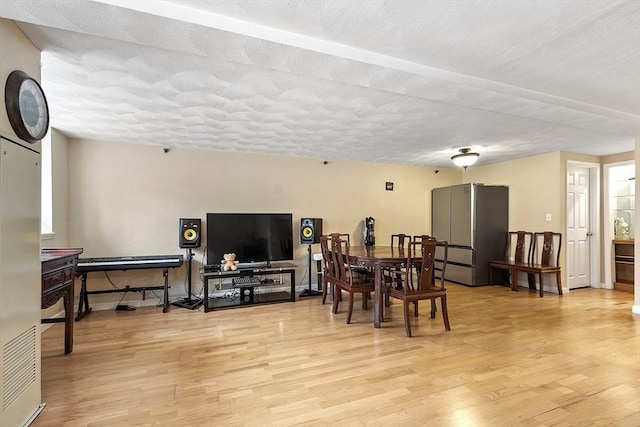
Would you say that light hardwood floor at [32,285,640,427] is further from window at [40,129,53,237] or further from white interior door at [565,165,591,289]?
white interior door at [565,165,591,289]

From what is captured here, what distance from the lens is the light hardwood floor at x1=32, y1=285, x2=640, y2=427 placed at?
1.87 m

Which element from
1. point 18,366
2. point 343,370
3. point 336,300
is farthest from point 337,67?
point 336,300

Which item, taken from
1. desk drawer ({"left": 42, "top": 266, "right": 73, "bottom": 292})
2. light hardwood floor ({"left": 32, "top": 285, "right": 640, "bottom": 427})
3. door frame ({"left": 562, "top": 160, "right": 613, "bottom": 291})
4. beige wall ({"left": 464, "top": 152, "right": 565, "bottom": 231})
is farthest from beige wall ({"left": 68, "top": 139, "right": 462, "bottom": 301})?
door frame ({"left": 562, "top": 160, "right": 613, "bottom": 291})

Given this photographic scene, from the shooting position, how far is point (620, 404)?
6.40 ft

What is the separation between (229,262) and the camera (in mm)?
4254

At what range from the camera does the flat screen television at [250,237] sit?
4.46 m

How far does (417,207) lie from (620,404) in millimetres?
4455

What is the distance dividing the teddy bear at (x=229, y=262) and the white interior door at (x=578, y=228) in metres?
5.25

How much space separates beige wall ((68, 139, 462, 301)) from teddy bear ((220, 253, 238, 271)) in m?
0.53

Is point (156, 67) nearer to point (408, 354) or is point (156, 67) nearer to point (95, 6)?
point (95, 6)

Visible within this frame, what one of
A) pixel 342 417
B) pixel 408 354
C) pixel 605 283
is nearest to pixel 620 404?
pixel 408 354

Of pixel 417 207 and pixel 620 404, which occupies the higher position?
pixel 417 207

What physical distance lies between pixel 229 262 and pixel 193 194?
122 centimetres

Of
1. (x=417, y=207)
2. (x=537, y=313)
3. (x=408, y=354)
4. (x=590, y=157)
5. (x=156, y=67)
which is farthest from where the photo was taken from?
(x=417, y=207)
